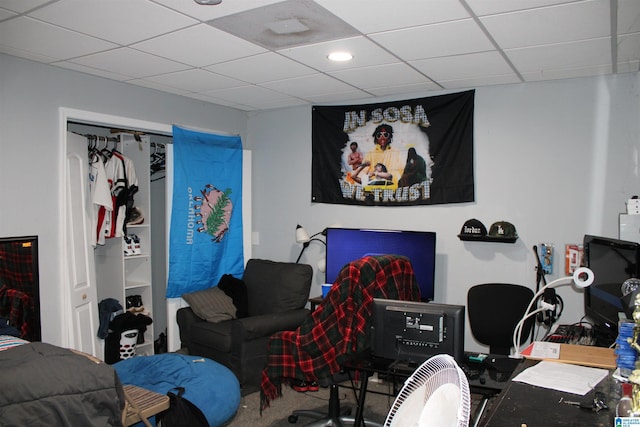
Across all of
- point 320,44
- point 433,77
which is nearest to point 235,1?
point 320,44

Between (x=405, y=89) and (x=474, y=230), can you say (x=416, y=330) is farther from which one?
(x=405, y=89)

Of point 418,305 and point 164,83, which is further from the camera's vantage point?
point 164,83

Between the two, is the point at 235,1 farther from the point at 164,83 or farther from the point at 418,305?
the point at 164,83

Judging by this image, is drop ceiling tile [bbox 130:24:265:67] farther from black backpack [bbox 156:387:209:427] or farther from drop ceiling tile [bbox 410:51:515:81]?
black backpack [bbox 156:387:209:427]

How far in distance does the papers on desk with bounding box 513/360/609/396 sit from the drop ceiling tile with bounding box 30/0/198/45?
2330 mm

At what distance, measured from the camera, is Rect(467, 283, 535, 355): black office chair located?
3.51 meters

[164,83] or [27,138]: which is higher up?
[164,83]

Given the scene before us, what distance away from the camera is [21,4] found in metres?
2.30

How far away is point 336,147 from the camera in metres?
4.73

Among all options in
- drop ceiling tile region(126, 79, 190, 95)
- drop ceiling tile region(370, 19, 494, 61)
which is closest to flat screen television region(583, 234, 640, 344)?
drop ceiling tile region(370, 19, 494, 61)

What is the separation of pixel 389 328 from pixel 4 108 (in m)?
2.84

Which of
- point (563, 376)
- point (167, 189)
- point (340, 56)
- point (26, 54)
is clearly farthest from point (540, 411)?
point (167, 189)

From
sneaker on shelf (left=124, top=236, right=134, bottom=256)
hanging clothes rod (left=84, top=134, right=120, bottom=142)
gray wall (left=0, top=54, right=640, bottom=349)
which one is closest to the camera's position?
gray wall (left=0, top=54, right=640, bottom=349)

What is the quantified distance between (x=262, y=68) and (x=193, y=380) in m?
2.22
